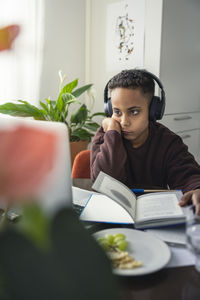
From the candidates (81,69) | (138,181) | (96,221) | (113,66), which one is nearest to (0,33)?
(96,221)

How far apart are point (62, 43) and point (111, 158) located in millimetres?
1845

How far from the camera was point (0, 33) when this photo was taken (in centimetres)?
16

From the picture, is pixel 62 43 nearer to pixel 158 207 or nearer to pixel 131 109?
pixel 131 109

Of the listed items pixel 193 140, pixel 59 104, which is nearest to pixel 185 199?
pixel 59 104

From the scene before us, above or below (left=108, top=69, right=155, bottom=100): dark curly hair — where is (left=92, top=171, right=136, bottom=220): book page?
below

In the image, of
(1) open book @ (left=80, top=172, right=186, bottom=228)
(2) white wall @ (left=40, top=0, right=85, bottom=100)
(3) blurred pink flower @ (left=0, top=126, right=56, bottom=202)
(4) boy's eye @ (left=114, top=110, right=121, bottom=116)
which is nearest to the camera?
(3) blurred pink flower @ (left=0, top=126, right=56, bottom=202)

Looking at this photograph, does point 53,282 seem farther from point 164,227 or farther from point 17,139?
point 164,227

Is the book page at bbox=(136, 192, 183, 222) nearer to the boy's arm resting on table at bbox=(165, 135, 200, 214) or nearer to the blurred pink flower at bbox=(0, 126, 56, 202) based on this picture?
the boy's arm resting on table at bbox=(165, 135, 200, 214)

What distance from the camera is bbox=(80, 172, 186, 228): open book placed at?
0.69m

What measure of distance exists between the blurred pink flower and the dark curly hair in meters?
1.17

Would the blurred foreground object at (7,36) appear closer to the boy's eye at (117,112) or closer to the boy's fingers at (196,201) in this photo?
the boy's fingers at (196,201)

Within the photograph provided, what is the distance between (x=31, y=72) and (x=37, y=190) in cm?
228

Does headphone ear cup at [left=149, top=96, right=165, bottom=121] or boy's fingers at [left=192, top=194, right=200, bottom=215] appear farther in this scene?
headphone ear cup at [left=149, top=96, right=165, bottom=121]

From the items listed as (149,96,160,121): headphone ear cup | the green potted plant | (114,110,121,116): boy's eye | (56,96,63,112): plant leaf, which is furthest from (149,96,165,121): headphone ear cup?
(56,96,63,112): plant leaf
